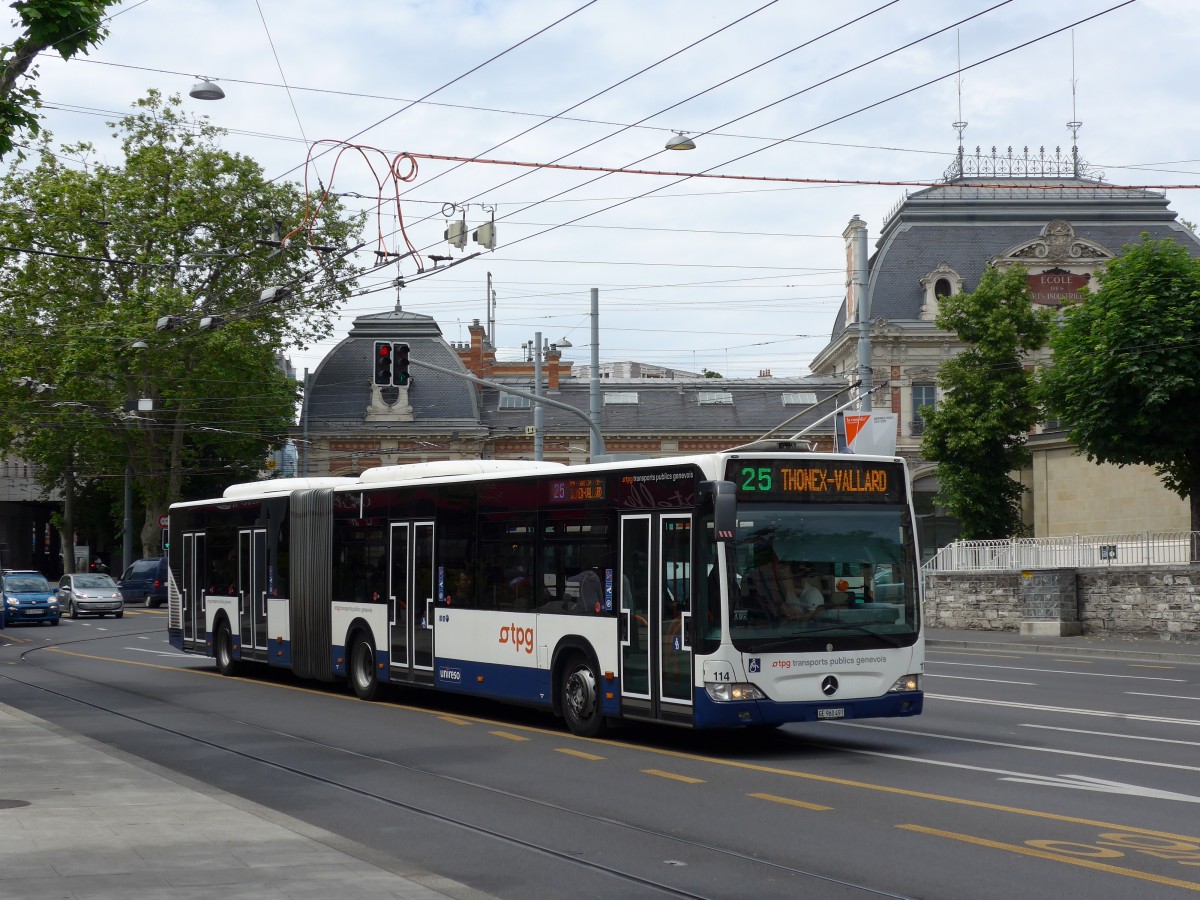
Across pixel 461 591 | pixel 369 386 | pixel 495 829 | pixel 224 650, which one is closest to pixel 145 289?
pixel 369 386

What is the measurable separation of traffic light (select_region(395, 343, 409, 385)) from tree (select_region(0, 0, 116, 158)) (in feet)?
38.9

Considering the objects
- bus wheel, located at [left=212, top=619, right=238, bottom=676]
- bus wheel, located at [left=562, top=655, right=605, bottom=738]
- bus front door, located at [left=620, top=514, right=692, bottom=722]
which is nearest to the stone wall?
bus wheel, located at [left=212, top=619, right=238, bottom=676]

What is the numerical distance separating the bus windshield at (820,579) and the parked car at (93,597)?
145ft

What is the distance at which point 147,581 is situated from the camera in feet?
209

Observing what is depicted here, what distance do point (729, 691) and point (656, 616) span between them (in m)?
1.24

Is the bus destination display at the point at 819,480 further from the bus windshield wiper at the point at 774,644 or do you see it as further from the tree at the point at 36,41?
the tree at the point at 36,41

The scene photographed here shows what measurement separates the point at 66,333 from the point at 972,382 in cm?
3282

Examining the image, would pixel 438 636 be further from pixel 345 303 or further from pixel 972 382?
pixel 345 303

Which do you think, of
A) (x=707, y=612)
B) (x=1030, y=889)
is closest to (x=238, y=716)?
(x=707, y=612)

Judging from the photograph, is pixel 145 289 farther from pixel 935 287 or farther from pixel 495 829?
pixel 495 829

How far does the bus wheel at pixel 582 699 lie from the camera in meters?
15.7

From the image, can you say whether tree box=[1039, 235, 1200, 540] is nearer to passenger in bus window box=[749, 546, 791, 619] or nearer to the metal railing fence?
the metal railing fence

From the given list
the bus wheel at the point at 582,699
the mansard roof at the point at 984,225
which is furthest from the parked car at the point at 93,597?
the bus wheel at the point at 582,699

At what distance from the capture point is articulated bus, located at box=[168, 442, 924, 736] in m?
13.9
